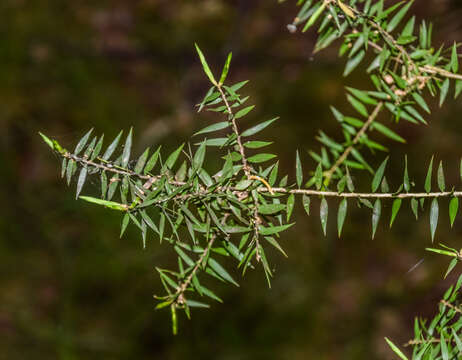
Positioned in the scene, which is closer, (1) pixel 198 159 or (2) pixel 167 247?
(1) pixel 198 159

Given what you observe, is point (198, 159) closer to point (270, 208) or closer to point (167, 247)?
point (270, 208)

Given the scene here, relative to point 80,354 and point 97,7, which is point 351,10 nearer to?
point 80,354

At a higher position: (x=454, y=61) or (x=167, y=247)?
(x=454, y=61)

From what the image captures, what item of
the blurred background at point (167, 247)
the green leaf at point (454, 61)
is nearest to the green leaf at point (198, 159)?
the green leaf at point (454, 61)

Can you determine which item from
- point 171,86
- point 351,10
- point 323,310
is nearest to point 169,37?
point 171,86

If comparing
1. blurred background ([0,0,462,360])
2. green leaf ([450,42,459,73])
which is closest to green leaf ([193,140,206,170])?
green leaf ([450,42,459,73])

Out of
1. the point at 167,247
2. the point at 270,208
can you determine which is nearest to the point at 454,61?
the point at 270,208
